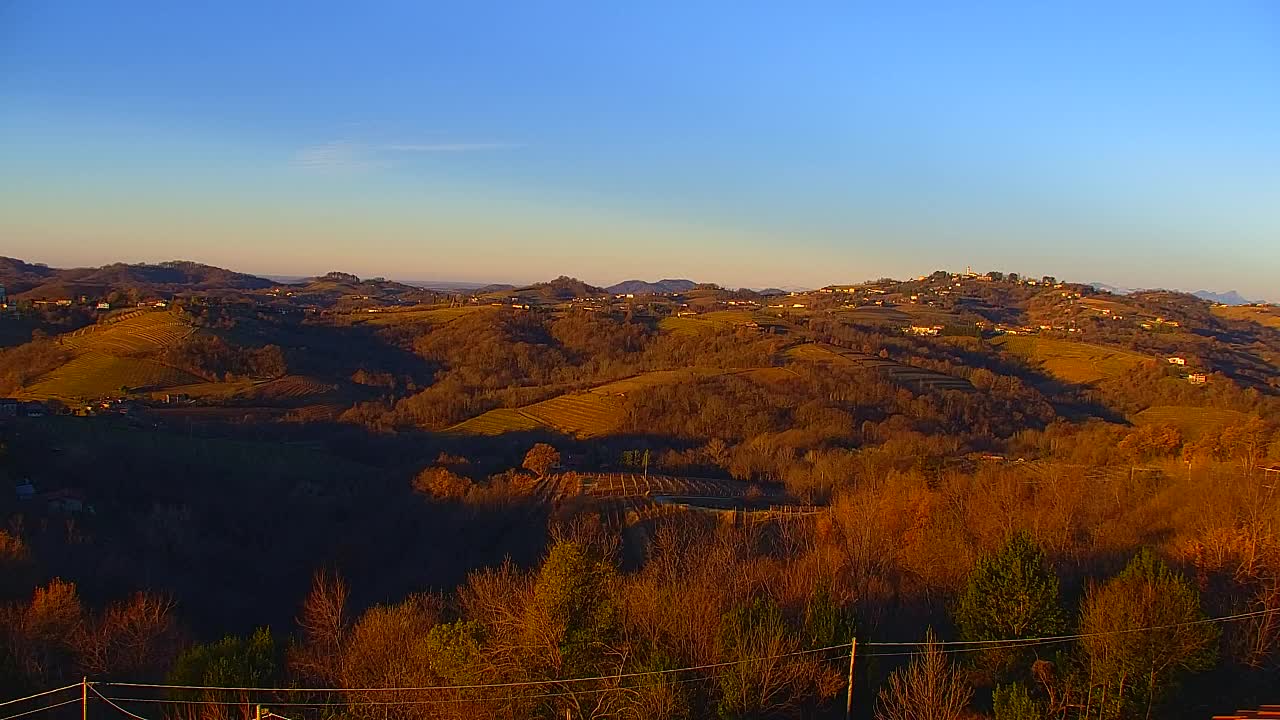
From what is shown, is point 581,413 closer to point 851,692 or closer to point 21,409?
point 21,409

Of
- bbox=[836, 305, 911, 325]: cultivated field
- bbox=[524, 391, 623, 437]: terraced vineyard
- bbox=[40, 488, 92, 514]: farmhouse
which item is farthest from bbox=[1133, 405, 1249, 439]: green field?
bbox=[40, 488, 92, 514]: farmhouse

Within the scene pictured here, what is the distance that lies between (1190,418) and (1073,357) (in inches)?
836

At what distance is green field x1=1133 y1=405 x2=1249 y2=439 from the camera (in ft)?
155

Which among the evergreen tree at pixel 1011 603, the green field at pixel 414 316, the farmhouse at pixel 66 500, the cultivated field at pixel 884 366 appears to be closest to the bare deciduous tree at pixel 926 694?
the evergreen tree at pixel 1011 603

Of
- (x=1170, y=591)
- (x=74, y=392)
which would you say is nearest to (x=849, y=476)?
(x=1170, y=591)

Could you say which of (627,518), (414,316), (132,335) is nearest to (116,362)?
(132,335)

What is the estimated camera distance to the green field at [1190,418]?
47322 mm

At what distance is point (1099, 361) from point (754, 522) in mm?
49596

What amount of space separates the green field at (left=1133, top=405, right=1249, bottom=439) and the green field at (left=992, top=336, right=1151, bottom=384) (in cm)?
925

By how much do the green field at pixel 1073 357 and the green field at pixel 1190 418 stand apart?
9.25 m

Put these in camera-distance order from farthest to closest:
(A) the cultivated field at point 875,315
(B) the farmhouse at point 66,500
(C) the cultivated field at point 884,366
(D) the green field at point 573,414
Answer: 1. (A) the cultivated field at point 875,315
2. (C) the cultivated field at point 884,366
3. (D) the green field at point 573,414
4. (B) the farmhouse at point 66,500

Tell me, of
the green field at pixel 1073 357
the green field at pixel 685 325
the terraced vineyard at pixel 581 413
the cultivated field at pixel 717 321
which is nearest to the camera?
the terraced vineyard at pixel 581 413

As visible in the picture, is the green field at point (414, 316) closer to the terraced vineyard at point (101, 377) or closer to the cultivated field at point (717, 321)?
the cultivated field at point (717, 321)

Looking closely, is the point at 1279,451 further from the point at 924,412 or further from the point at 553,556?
the point at 553,556
